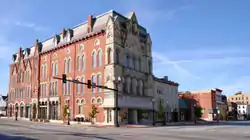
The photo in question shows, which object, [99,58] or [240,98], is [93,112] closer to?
[99,58]

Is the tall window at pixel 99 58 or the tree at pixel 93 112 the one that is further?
the tall window at pixel 99 58

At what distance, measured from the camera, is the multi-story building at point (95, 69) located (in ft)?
166

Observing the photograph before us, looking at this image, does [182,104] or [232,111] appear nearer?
[182,104]

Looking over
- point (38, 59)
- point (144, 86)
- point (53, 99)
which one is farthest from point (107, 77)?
point (38, 59)

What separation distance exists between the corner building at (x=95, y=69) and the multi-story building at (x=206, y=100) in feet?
115

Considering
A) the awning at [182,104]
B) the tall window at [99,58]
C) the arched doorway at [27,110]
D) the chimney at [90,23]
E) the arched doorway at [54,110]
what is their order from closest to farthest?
the tall window at [99,58] < the chimney at [90,23] < the arched doorway at [54,110] < the arched doorway at [27,110] < the awning at [182,104]

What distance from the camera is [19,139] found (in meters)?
18.8

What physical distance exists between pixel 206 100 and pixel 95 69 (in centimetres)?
5010

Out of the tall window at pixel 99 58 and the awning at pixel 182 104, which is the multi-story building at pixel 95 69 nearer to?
the tall window at pixel 99 58

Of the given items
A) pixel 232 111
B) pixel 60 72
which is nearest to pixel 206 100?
pixel 232 111

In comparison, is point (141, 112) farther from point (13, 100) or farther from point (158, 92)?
point (13, 100)

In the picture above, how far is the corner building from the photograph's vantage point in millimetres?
50625

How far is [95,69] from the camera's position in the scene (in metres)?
53.2

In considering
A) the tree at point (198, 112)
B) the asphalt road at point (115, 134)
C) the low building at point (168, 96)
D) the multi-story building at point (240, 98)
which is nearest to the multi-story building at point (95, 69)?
the low building at point (168, 96)
